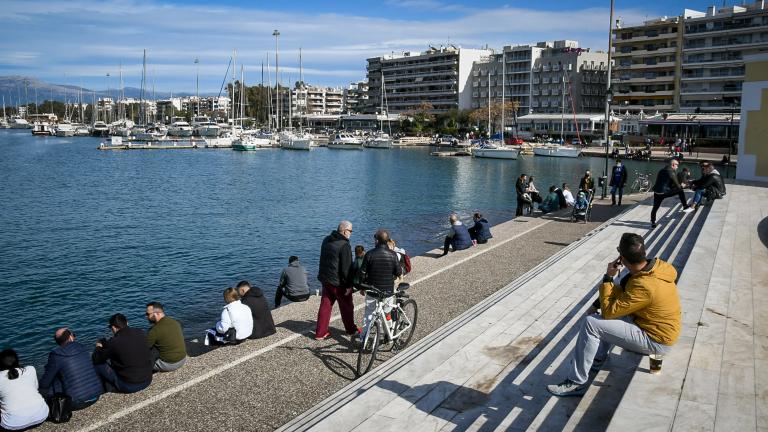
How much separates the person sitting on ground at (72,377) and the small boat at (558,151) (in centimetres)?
8818

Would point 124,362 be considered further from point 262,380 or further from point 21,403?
point 262,380

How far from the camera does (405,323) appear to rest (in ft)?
31.5

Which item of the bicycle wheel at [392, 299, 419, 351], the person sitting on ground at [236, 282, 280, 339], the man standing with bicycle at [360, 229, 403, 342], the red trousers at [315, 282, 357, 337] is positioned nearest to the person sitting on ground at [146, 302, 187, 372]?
the person sitting on ground at [236, 282, 280, 339]

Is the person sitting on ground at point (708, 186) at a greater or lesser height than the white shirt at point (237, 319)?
greater

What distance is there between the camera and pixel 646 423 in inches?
205

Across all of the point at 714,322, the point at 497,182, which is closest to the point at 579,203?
the point at 714,322

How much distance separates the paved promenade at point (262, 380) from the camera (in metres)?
7.56

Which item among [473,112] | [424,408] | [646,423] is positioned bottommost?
[424,408]

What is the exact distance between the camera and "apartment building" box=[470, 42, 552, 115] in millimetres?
143750

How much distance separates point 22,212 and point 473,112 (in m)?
119

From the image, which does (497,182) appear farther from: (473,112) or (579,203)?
(473,112)

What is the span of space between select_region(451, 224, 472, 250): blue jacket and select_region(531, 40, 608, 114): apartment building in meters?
122

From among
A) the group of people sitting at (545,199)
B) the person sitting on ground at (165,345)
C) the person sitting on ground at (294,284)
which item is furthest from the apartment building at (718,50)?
the person sitting on ground at (165,345)

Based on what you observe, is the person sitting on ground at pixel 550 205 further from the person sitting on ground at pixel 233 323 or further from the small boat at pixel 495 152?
the small boat at pixel 495 152
